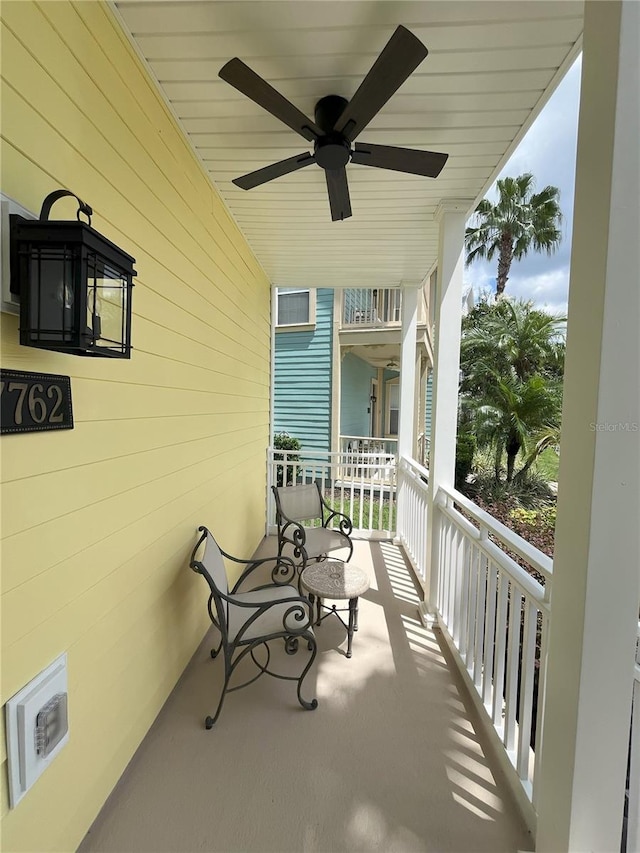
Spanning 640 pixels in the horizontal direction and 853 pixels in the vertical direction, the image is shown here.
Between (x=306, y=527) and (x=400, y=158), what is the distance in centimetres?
314

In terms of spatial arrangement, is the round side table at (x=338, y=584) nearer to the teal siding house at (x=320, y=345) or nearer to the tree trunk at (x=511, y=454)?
the teal siding house at (x=320, y=345)

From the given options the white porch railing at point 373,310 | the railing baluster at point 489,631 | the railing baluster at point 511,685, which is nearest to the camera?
the railing baluster at point 511,685

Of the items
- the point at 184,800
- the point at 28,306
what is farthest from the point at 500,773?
the point at 28,306

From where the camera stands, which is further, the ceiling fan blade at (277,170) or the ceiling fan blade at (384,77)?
the ceiling fan blade at (277,170)

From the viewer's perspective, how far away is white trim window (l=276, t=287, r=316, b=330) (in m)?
7.17

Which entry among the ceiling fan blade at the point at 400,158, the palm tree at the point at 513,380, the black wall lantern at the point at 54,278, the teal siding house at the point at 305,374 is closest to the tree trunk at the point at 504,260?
the palm tree at the point at 513,380

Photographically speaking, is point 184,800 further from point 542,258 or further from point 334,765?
point 542,258

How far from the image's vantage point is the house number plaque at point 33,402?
3.25ft

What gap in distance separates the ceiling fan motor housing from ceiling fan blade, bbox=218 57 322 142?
2.1 inches

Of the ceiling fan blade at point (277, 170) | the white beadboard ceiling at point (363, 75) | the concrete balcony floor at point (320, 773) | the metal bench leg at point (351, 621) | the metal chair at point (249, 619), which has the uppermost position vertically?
the white beadboard ceiling at point (363, 75)

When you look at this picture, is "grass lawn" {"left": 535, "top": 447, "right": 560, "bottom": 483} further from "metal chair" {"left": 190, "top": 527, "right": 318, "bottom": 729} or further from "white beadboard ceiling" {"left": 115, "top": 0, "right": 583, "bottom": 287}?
"metal chair" {"left": 190, "top": 527, "right": 318, "bottom": 729}

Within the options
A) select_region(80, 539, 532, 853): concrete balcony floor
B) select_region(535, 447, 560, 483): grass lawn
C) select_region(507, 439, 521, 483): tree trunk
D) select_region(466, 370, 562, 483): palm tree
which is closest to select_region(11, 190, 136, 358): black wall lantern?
select_region(80, 539, 532, 853): concrete balcony floor

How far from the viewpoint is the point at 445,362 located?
2779mm

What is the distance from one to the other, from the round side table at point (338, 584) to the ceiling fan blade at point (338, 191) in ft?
7.57
